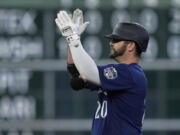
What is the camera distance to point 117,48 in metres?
4.98

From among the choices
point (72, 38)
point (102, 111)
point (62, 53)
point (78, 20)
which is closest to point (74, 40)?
point (72, 38)

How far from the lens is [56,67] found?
11406 mm

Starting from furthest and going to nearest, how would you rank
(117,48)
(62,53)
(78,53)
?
(62,53) → (117,48) → (78,53)

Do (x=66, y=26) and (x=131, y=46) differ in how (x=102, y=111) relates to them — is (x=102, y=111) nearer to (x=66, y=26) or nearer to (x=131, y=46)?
(x=131, y=46)

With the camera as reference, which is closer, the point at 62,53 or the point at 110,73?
the point at 110,73

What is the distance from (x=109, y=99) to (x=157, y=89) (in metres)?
6.46

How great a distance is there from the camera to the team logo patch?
16.1 feet

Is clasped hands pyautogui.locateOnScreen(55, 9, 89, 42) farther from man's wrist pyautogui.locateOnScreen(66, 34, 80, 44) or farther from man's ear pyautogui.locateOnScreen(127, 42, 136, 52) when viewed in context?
man's ear pyautogui.locateOnScreen(127, 42, 136, 52)

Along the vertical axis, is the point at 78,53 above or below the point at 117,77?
above

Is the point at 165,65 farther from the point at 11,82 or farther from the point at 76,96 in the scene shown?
the point at 11,82

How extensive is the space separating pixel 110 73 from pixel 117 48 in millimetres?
164

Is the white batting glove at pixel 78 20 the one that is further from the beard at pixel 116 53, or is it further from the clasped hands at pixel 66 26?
the beard at pixel 116 53

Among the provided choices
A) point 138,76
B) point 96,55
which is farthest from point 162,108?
point 138,76

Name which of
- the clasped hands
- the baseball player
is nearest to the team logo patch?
the baseball player
